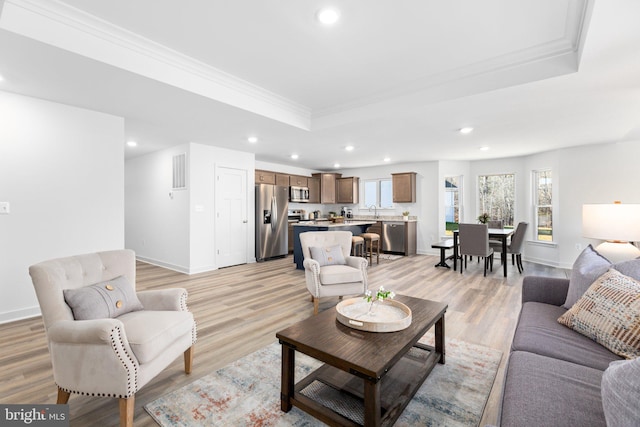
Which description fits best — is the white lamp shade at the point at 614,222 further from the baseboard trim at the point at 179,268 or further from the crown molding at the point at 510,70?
the baseboard trim at the point at 179,268

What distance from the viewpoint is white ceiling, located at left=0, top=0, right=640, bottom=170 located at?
7.17 ft

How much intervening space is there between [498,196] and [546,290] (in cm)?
570

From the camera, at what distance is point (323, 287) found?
343cm

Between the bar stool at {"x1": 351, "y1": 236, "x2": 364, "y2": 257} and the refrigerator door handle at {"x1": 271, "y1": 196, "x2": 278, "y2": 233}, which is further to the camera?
the refrigerator door handle at {"x1": 271, "y1": 196, "x2": 278, "y2": 233}

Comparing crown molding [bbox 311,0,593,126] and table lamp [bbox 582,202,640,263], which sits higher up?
crown molding [bbox 311,0,593,126]

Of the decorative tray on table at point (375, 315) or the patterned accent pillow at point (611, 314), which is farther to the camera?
the decorative tray on table at point (375, 315)

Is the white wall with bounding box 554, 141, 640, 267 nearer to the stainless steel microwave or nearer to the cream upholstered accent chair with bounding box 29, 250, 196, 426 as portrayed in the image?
the stainless steel microwave

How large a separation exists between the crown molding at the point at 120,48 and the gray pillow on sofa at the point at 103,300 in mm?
1857

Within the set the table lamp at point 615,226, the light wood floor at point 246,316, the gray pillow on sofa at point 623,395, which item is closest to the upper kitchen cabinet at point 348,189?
the light wood floor at point 246,316

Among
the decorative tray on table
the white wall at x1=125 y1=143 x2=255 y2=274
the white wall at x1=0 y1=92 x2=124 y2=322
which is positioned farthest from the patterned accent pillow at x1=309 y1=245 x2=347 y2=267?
the white wall at x1=125 y1=143 x2=255 y2=274

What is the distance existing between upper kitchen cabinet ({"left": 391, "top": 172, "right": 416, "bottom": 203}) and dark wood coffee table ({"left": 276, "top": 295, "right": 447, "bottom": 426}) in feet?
19.5

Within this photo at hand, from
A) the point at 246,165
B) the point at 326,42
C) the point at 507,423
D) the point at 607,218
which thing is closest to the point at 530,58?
the point at 326,42

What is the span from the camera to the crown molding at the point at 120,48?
2.14 meters

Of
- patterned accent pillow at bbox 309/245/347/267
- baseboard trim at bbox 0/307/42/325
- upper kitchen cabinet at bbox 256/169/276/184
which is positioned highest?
upper kitchen cabinet at bbox 256/169/276/184
